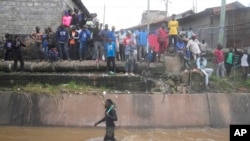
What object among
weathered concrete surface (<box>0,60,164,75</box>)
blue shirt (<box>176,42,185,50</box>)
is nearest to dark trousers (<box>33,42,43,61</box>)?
weathered concrete surface (<box>0,60,164,75</box>)

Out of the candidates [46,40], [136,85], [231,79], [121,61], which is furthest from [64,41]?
[231,79]

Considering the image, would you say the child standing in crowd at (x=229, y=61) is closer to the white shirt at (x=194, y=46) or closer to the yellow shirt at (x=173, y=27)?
the white shirt at (x=194, y=46)

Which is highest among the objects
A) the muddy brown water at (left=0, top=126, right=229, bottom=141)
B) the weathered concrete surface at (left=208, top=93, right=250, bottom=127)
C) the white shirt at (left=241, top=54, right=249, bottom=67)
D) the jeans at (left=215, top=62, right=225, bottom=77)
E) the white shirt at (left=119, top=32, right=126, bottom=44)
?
the white shirt at (left=119, top=32, right=126, bottom=44)

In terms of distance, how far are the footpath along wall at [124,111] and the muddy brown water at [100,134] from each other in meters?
0.36

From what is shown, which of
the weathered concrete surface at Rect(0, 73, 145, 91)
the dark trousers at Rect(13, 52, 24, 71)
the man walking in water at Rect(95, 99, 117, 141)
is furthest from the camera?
the dark trousers at Rect(13, 52, 24, 71)

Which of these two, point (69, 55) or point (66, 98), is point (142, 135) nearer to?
point (66, 98)

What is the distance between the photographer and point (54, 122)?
12977 millimetres

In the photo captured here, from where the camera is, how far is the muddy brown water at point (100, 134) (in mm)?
11383

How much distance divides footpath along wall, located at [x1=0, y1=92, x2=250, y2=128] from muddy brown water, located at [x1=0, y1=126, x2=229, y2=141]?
1.19 ft

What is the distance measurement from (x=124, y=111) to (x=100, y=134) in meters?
1.59

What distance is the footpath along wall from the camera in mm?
13070

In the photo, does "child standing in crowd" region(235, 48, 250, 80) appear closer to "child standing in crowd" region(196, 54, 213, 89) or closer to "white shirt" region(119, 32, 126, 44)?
"child standing in crowd" region(196, 54, 213, 89)

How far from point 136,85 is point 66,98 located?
268 cm

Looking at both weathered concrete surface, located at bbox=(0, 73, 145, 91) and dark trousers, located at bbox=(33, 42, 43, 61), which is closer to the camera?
weathered concrete surface, located at bbox=(0, 73, 145, 91)
